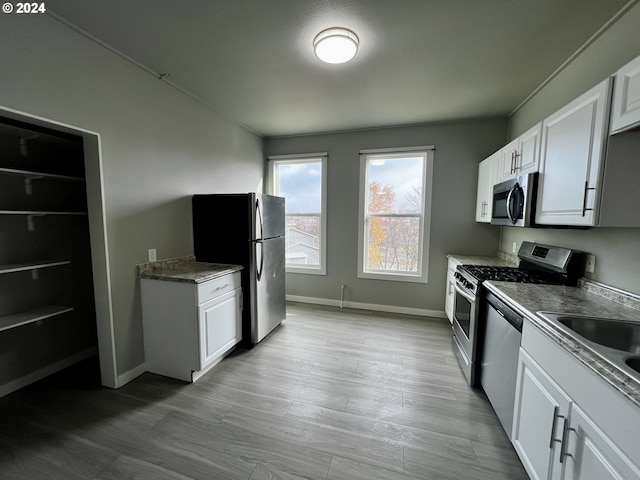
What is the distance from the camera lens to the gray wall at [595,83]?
61.6 inches

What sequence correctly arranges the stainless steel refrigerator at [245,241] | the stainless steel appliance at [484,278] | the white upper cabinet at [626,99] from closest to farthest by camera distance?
the white upper cabinet at [626,99] < the stainless steel appliance at [484,278] < the stainless steel refrigerator at [245,241]

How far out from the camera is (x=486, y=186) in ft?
9.98

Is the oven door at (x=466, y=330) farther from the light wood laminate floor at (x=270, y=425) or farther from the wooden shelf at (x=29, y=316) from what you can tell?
the wooden shelf at (x=29, y=316)

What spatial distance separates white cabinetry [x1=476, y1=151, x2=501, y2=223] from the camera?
284 cm

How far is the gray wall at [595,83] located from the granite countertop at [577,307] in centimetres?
11

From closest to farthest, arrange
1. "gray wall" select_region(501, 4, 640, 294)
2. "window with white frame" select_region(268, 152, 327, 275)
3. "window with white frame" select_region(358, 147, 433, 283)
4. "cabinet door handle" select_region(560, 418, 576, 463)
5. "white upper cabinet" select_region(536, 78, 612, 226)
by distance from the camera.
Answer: "cabinet door handle" select_region(560, 418, 576, 463) < "white upper cabinet" select_region(536, 78, 612, 226) < "gray wall" select_region(501, 4, 640, 294) < "window with white frame" select_region(358, 147, 433, 283) < "window with white frame" select_region(268, 152, 327, 275)

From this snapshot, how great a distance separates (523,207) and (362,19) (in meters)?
1.82

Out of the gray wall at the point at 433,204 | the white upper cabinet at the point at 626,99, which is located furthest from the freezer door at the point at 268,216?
the white upper cabinet at the point at 626,99

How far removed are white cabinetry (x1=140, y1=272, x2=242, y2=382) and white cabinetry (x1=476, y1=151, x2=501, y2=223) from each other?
119 inches

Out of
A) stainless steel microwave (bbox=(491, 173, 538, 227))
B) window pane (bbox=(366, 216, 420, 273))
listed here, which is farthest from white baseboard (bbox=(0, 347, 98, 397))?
stainless steel microwave (bbox=(491, 173, 538, 227))

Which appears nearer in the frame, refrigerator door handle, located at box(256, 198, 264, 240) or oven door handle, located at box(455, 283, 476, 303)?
oven door handle, located at box(455, 283, 476, 303)

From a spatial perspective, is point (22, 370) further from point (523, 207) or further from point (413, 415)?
point (523, 207)

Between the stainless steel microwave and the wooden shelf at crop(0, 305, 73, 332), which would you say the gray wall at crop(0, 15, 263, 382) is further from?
the stainless steel microwave

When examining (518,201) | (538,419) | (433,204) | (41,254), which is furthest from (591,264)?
(41,254)
